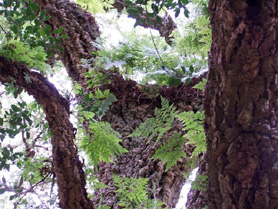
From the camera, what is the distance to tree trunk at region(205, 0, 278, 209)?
92 centimetres

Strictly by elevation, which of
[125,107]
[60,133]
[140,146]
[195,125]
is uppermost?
[125,107]

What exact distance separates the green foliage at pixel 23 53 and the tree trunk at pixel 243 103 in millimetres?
1049

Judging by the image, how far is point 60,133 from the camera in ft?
4.92

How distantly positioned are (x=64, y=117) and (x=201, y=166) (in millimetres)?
796

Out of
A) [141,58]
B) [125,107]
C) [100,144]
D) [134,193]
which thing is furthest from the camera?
[141,58]

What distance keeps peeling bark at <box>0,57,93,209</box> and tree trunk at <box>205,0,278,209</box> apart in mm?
659

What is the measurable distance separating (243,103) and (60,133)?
0.93m

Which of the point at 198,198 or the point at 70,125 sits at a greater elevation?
the point at 70,125

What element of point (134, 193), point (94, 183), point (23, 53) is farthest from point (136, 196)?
point (23, 53)

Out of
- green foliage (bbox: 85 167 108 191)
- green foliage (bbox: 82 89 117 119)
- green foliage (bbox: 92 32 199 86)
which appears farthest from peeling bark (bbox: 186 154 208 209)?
green foliage (bbox: 92 32 199 86)

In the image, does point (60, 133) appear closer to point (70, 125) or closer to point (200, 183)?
point (70, 125)

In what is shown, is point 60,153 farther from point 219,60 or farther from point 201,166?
point 219,60

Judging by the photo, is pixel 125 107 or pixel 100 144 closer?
pixel 100 144

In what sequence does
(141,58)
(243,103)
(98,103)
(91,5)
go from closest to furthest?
(243,103), (98,103), (141,58), (91,5)
